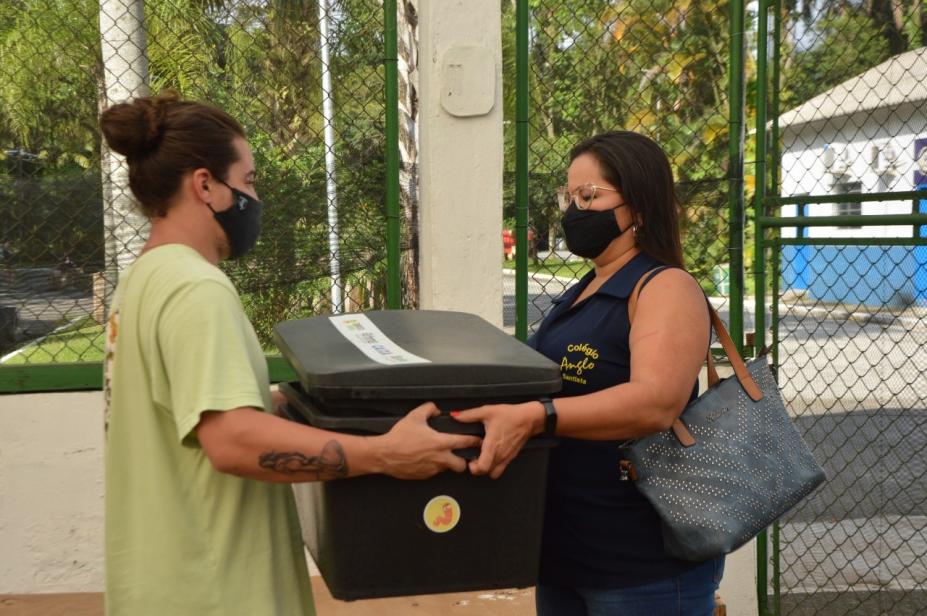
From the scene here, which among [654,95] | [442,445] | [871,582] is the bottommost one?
[871,582]

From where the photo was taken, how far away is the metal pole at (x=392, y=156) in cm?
380

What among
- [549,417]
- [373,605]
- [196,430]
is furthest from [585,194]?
[373,605]

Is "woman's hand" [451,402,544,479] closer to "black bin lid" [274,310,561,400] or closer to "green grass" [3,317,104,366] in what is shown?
"black bin lid" [274,310,561,400]

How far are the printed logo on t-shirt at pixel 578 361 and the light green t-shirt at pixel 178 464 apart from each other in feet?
2.38

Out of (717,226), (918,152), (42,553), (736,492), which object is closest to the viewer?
(736,492)

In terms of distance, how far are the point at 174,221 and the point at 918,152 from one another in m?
3.97

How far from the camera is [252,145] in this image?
4.26 meters

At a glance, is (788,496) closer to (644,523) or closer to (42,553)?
(644,523)

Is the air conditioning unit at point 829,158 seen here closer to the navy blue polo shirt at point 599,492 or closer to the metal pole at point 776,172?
the metal pole at point 776,172

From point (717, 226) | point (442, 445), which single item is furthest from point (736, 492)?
point (717, 226)

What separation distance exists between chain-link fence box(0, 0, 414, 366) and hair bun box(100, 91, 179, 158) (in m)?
2.21

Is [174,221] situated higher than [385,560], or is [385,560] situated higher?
[174,221]

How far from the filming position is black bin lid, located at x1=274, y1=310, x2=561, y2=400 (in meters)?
1.94

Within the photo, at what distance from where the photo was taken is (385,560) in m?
2.01
